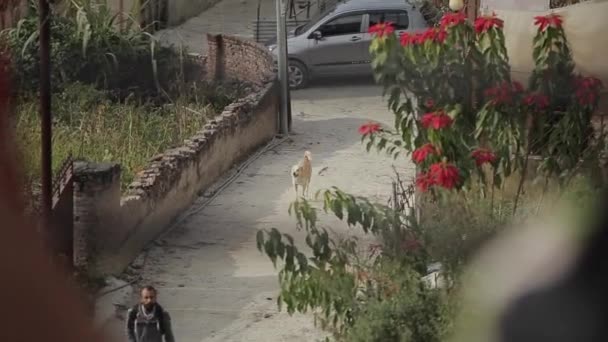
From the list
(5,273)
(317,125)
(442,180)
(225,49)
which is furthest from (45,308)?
(225,49)

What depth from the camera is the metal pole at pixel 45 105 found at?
25.4ft

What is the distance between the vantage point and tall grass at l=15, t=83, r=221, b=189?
12.4 metres

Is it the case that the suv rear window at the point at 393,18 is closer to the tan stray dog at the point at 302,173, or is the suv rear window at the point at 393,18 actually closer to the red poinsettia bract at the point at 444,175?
the tan stray dog at the point at 302,173

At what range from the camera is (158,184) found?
1135cm

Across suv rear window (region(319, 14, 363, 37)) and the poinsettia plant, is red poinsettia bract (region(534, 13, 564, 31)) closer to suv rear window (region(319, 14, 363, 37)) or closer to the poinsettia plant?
the poinsettia plant

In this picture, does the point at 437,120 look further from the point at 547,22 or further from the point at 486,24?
the point at 547,22

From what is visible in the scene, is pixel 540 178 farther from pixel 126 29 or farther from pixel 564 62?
pixel 126 29

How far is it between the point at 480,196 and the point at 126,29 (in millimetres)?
12390

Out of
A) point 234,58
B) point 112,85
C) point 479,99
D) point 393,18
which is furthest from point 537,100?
point 393,18

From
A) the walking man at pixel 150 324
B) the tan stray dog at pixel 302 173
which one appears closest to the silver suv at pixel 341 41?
the tan stray dog at pixel 302 173

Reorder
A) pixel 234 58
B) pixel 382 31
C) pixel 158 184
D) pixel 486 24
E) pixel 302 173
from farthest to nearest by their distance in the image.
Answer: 1. pixel 234 58
2. pixel 302 173
3. pixel 158 184
4. pixel 486 24
5. pixel 382 31

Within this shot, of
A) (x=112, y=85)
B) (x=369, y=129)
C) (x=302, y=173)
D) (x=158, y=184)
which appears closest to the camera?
(x=369, y=129)

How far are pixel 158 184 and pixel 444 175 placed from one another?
20.6ft

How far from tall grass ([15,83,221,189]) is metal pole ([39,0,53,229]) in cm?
247
